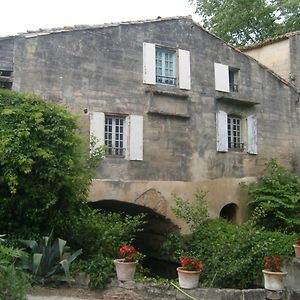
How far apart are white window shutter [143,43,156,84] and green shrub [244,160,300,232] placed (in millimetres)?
5182

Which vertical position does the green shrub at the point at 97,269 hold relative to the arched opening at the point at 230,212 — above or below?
below

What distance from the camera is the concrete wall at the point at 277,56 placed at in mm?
19016

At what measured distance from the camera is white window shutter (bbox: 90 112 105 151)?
13.8m

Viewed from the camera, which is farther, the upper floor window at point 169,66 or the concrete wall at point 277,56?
the concrete wall at point 277,56

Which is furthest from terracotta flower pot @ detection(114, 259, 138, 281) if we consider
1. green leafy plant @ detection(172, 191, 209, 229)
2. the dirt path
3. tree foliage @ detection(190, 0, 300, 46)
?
tree foliage @ detection(190, 0, 300, 46)

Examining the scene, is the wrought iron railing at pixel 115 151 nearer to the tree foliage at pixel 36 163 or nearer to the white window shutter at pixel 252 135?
the tree foliage at pixel 36 163

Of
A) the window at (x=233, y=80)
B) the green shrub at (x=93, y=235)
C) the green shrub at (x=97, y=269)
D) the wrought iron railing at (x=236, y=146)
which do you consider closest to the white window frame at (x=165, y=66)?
the window at (x=233, y=80)

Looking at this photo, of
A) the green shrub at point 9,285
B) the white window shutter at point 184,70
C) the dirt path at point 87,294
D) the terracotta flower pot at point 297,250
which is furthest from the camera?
the white window shutter at point 184,70

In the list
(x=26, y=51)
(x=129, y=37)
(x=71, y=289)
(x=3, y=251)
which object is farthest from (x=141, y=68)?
(x=3, y=251)

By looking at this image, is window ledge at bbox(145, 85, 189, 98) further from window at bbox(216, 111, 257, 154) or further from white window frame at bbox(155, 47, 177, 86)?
window at bbox(216, 111, 257, 154)

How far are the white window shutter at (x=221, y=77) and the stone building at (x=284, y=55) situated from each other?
355cm

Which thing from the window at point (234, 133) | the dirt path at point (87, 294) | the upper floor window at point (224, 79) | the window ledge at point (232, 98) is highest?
the upper floor window at point (224, 79)

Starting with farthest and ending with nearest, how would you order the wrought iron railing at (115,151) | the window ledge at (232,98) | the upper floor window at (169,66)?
1. the window ledge at (232,98)
2. the upper floor window at (169,66)
3. the wrought iron railing at (115,151)

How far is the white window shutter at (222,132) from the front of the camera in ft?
53.6
